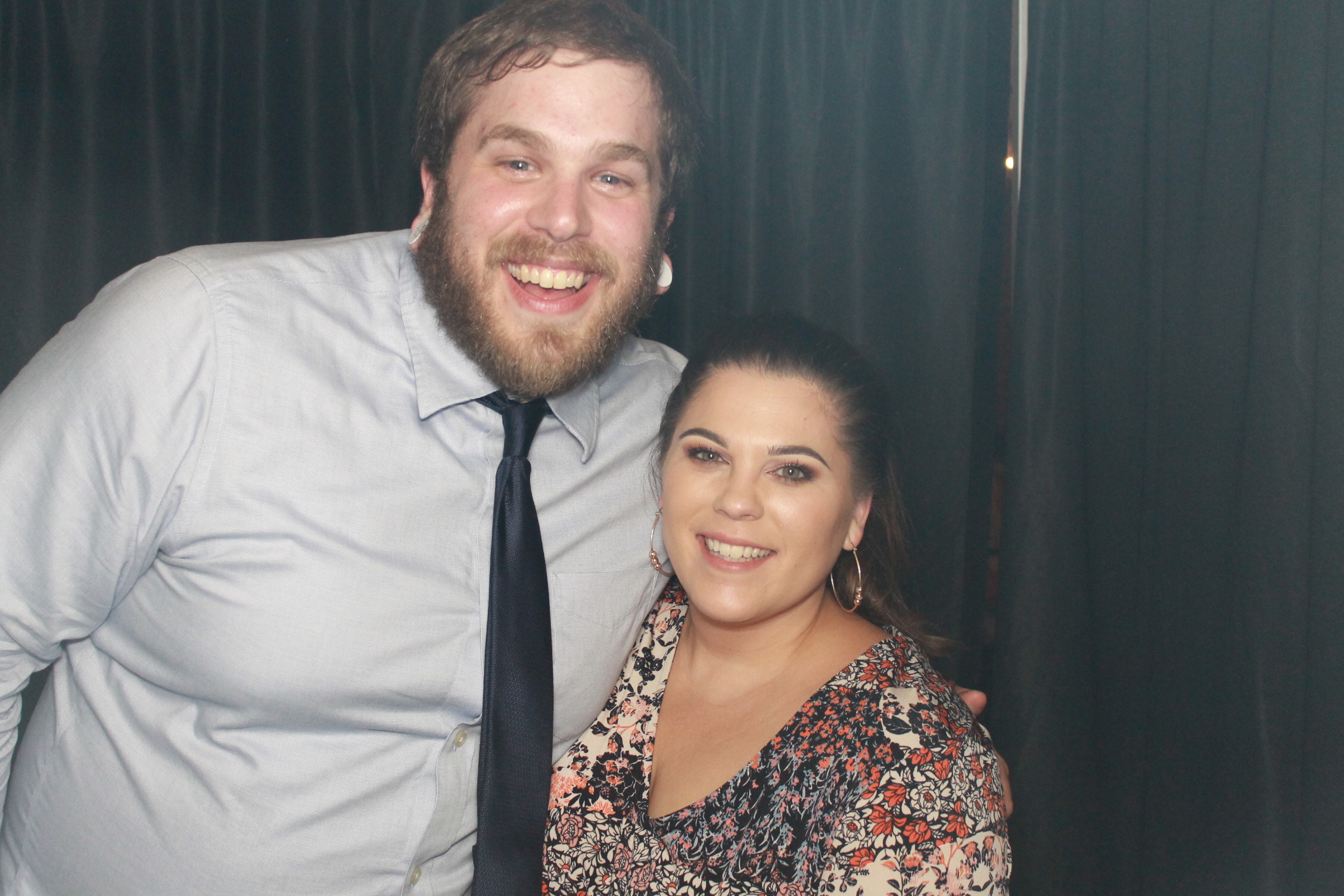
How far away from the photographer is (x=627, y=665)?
1509 mm

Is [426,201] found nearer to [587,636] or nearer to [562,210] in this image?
[562,210]

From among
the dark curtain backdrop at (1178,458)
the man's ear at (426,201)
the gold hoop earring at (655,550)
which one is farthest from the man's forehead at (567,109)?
the dark curtain backdrop at (1178,458)

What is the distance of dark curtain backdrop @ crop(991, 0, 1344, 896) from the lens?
1.55m

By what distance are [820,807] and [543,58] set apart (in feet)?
3.57

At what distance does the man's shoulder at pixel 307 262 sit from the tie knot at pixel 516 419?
0.74ft

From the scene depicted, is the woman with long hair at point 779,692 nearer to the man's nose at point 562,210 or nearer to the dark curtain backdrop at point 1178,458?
the man's nose at point 562,210

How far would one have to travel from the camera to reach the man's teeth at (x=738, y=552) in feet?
4.48

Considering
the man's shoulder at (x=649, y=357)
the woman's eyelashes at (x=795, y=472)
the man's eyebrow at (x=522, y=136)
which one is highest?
the man's eyebrow at (x=522, y=136)

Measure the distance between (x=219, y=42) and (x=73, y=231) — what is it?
55 centimetres

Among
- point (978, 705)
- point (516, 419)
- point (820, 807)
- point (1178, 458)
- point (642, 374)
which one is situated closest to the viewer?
point (820, 807)

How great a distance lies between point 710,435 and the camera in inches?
55.6

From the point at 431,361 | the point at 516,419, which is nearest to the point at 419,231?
the point at 431,361

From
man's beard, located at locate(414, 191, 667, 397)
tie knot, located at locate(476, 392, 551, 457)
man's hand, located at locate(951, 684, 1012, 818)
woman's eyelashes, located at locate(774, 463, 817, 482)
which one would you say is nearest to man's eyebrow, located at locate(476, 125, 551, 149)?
man's beard, located at locate(414, 191, 667, 397)

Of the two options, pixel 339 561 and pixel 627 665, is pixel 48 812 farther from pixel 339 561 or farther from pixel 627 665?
pixel 627 665
